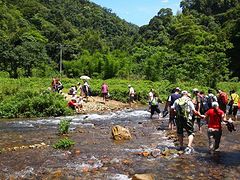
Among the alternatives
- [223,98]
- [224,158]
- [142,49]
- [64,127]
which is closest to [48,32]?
[142,49]

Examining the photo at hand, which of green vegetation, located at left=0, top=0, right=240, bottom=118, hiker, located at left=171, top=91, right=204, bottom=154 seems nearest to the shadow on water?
hiker, located at left=171, top=91, right=204, bottom=154

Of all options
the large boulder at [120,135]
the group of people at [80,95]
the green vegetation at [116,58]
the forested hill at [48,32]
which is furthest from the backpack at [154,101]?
the forested hill at [48,32]

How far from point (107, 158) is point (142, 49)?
54.1 m

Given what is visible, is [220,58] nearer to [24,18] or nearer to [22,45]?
[22,45]

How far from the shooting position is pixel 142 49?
6481cm

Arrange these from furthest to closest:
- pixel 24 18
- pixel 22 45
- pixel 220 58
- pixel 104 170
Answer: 1. pixel 24 18
2. pixel 22 45
3. pixel 220 58
4. pixel 104 170

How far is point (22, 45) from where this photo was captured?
52.2 m

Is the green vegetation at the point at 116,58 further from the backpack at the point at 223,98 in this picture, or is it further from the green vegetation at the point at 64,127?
the backpack at the point at 223,98

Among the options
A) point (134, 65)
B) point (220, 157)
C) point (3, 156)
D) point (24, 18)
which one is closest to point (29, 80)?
point (134, 65)

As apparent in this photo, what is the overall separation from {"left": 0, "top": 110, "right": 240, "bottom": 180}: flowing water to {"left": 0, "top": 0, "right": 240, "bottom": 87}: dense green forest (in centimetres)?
3120

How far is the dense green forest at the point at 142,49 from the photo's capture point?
49.2 meters

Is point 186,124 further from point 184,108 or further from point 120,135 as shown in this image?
point 120,135

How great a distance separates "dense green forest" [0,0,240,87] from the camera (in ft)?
162

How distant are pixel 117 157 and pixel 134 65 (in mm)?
45562
